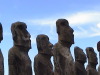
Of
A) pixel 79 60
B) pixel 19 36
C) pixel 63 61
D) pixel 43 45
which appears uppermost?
pixel 19 36

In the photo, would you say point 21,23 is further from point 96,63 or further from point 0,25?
point 96,63

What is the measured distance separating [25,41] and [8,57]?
1.05 m

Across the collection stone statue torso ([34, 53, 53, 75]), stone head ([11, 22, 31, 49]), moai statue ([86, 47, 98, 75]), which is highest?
stone head ([11, 22, 31, 49])

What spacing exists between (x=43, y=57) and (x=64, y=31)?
1.71m

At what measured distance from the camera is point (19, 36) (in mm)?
18031

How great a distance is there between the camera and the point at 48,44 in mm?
20125

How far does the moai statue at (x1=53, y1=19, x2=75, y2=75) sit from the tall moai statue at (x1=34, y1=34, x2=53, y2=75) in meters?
1.04

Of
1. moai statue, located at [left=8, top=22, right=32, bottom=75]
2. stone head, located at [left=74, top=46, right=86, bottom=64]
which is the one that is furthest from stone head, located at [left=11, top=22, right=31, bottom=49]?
stone head, located at [left=74, top=46, right=86, bottom=64]

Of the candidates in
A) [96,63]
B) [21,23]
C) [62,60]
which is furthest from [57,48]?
[96,63]

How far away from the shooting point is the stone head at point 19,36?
1798 centimetres

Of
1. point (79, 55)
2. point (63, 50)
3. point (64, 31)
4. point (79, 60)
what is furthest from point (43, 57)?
point (79, 55)

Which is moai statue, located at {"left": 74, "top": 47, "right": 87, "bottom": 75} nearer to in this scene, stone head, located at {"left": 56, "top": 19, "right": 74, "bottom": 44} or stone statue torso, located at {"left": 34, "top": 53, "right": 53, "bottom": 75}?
stone statue torso, located at {"left": 34, "top": 53, "right": 53, "bottom": 75}

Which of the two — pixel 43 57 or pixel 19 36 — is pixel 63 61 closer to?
pixel 43 57

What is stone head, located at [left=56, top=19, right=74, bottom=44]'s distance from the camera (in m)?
19.1
